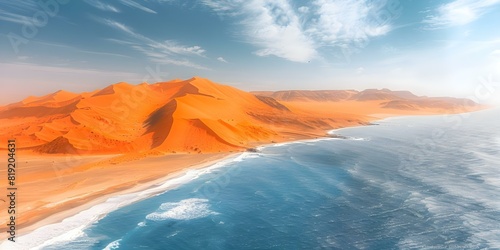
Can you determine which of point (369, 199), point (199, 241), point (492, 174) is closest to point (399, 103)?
point (492, 174)

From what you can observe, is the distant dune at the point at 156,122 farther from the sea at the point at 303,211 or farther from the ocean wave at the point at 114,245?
the ocean wave at the point at 114,245

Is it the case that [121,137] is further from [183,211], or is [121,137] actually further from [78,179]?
[183,211]

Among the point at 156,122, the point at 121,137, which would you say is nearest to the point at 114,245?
the point at 121,137

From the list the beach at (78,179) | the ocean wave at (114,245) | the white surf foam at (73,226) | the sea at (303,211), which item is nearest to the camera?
the ocean wave at (114,245)

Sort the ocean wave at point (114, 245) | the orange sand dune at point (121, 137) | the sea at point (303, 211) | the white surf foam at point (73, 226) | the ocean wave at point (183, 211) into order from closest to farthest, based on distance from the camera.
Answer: the ocean wave at point (114, 245)
the white surf foam at point (73, 226)
the sea at point (303, 211)
the ocean wave at point (183, 211)
the orange sand dune at point (121, 137)

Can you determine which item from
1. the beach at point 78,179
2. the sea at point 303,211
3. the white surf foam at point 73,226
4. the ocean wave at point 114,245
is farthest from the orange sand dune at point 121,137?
the ocean wave at point 114,245

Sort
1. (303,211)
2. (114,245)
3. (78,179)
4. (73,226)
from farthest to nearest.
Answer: (78,179), (303,211), (73,226), (114,245)

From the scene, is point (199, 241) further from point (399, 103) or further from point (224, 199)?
point (399, 103)
